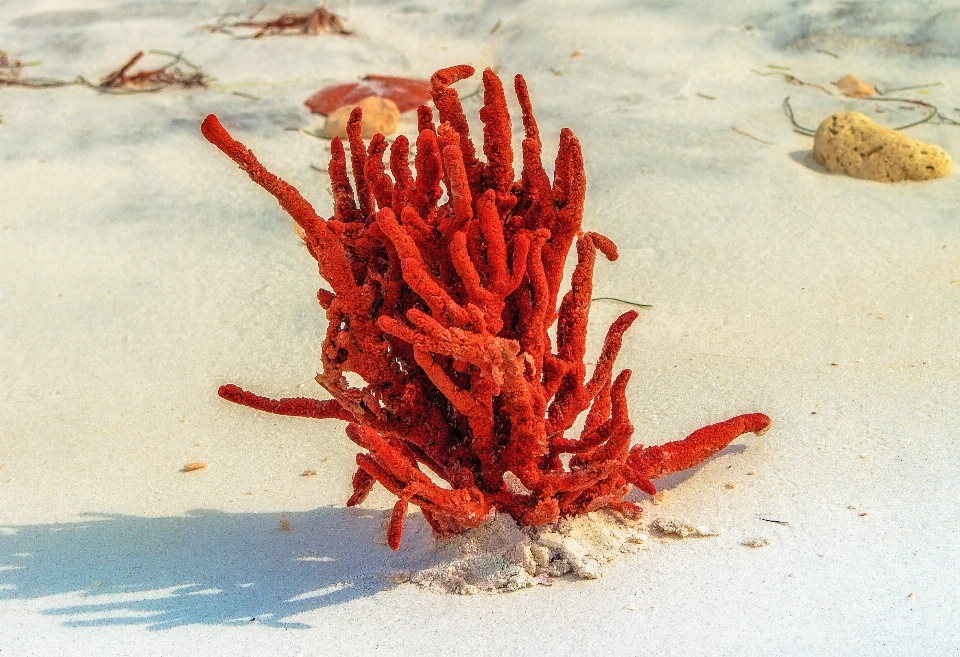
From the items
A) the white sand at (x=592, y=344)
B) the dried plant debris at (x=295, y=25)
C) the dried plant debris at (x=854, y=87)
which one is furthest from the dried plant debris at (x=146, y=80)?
the dried plant debris at (x=854, y=87)

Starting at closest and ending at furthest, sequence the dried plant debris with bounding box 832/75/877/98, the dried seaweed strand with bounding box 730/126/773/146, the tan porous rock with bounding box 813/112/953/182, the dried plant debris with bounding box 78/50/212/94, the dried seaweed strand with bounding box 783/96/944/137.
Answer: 1. the tan porous rock with bounding box 813/112/953/182
2. the dried seaweed strand with bounding box 730/126/773/146
3. the dried seaweed strand with bounding box 783/96/944/137
4. the dried plant debris with bounding box 832/75/877/98
5. the dried plant debris with bounding box 78/50/212/94

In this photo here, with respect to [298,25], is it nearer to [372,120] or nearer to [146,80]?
[146,80]

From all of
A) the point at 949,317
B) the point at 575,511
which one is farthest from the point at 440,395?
the point at 949,317

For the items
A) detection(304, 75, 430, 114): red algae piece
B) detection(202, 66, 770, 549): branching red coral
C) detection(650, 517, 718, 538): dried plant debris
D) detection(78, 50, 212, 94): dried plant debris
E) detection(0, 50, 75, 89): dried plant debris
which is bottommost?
detection(0, 50, 75, 89): dried plant debris

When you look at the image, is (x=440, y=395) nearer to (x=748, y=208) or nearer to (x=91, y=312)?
(x=91, y=312)

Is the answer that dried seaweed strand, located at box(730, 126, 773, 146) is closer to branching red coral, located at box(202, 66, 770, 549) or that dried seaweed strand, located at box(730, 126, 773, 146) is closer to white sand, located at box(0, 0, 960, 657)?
white sand, located at box(0, 0, 960, 657)

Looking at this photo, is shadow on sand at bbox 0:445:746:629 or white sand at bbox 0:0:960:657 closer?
white sand at bbox 0:0:960:657

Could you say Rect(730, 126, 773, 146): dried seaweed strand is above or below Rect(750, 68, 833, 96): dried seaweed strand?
below

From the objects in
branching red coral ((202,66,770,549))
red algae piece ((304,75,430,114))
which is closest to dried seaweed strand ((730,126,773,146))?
red algae piece ((304,75,430,114))
